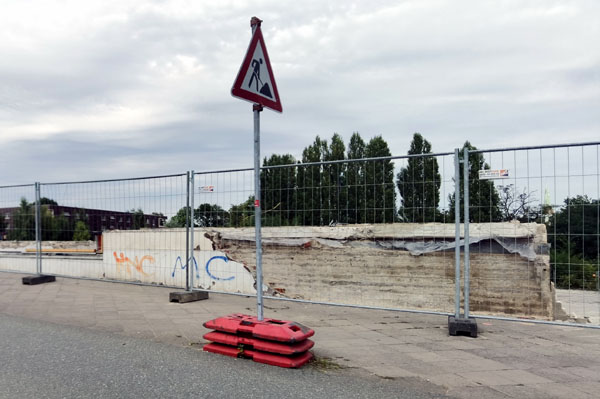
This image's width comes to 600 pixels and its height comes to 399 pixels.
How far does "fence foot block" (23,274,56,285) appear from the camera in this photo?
9.71m

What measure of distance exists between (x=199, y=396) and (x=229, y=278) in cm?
517

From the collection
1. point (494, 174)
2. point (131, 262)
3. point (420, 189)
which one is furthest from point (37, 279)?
point (494, 174)

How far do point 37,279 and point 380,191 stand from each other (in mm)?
7870

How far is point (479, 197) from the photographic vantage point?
6.08 m

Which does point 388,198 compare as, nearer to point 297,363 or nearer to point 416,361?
point 416,361

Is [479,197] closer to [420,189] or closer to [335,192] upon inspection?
[420,189]

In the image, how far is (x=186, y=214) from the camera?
833 cm

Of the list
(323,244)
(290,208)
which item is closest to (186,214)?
(290,208)

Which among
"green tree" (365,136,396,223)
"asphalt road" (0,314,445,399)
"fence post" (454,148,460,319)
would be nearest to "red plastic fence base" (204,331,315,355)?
"asphalt road" (0,314,445,399)

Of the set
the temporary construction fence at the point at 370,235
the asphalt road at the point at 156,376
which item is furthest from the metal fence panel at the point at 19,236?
the asphalt road at the point at 156,376

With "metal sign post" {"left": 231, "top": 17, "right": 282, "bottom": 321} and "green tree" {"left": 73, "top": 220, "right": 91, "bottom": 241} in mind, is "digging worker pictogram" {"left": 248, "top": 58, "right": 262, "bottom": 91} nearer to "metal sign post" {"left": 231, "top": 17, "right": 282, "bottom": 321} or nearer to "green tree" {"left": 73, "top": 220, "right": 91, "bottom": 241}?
"metal sign post" {"left": 231, "top": 17, "right": 282, "bottom": 321}

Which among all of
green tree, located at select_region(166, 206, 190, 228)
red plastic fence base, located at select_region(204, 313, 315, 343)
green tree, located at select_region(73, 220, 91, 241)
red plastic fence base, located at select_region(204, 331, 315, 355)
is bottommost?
red plastic fence base, located at select_region(204, 331, 315, 355)

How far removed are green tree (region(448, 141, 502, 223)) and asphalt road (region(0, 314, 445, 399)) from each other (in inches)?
118

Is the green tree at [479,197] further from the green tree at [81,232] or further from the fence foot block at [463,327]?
the green tree at [81,232]
